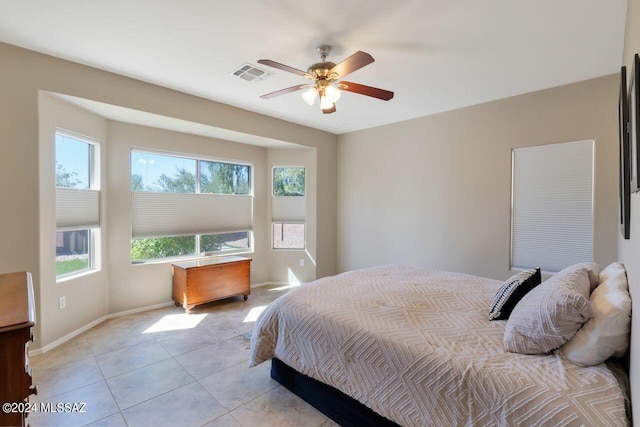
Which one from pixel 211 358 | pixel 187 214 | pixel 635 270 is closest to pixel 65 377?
pixel 211 358

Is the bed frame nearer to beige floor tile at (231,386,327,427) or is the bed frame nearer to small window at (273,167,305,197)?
beige floor tile at (231,386,327,427)

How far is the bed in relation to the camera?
4.04 ft

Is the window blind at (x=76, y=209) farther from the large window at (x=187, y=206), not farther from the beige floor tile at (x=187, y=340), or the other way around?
the beige floor tile at (x=187, y=340)

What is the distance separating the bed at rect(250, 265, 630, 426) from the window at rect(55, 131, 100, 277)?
8.11 ft

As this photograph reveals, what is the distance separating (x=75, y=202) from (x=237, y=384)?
2.67m

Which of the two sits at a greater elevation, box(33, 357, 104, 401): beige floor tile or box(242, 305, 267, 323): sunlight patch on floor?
box(33, 357, 104, 401): beige floor tile

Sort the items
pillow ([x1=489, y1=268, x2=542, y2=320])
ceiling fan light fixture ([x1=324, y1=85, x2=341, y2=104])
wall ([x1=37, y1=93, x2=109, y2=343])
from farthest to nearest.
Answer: wall ([x1=37, y1=93, x2=109, y2=343]), ceiling fan light fixture ([x1=324, y1=85, x2=341, y2=104]), pillow ([x1=489, y1=268, x2=542, y2=320])

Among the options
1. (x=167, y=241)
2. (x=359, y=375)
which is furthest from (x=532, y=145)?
(x=167, y=241)

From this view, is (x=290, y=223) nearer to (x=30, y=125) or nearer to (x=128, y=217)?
(x=128, y=217)

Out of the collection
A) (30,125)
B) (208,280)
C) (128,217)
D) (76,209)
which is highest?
(30,125)

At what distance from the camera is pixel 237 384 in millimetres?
2381

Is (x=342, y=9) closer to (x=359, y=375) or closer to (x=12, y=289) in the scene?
(x=359, y=375)

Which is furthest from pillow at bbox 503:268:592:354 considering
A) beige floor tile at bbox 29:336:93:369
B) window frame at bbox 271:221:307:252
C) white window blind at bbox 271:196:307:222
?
white window blind at bbox 271:196:307:222

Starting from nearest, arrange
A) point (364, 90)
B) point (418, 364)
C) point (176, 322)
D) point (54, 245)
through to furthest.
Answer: point (418, 364), point (364, 90), point (54, 245), point (176, 322)
